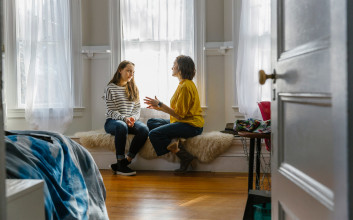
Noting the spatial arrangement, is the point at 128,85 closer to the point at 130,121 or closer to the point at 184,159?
the point at 130,121

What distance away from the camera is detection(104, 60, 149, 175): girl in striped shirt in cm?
363

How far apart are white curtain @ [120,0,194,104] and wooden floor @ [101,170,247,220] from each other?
1.24 metres

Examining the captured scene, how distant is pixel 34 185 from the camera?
91 cm

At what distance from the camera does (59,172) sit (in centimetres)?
169

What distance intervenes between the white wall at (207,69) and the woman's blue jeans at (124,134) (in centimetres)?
95

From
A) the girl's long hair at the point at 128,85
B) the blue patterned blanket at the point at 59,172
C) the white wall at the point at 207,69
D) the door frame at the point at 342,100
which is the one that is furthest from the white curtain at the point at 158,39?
the door frame at the point at 342,100

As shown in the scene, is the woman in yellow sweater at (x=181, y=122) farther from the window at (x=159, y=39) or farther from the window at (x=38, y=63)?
the window at (x=38, y=63)

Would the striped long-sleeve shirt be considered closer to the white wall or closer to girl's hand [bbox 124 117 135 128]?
girl's hand [bbox 124 117 135 128]

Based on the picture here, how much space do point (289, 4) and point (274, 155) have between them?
1.63 feet

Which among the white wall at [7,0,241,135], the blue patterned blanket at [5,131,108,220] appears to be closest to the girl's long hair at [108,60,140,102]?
the white wall at [7,0,241,135]

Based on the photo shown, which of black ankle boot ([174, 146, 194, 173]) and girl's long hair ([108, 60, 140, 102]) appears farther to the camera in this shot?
girl's long hair ([108, 60, 140, 102])

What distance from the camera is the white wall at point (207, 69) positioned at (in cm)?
438

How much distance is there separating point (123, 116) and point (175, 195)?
130 centimetres

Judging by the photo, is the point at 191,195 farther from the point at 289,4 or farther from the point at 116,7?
the point at 116,7
